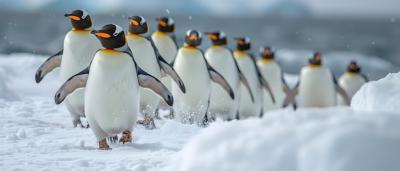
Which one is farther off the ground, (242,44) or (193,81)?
(193,81)

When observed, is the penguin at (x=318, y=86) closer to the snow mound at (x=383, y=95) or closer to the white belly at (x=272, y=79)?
the white belly at (x=272, y=79)

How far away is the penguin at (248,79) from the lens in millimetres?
8992

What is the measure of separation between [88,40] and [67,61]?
257 mm

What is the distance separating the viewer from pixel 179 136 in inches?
209

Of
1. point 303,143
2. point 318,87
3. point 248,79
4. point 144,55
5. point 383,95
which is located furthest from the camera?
point 318,87

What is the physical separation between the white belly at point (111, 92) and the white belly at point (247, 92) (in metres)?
4.12

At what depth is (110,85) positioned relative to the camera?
191 inches

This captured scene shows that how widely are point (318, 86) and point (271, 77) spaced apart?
3.31 feet

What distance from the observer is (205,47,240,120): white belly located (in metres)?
7.70

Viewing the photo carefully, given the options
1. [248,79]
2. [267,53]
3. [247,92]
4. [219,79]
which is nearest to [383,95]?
[219,79]

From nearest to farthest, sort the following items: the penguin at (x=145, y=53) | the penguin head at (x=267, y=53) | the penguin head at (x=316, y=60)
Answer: the penguin at (x=145, y=53) → the penguin head at (x=267, y=53) → the penguin head at (x=316, y=60)

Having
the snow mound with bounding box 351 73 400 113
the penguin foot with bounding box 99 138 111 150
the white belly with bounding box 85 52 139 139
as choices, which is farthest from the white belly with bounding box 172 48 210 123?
the snow mound with bounding box 351 73 400 113

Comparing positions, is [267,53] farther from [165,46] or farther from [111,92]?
[111,92]

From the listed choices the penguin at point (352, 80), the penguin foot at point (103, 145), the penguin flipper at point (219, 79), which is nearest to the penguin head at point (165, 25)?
the penguin flipper at point (219, 79)
